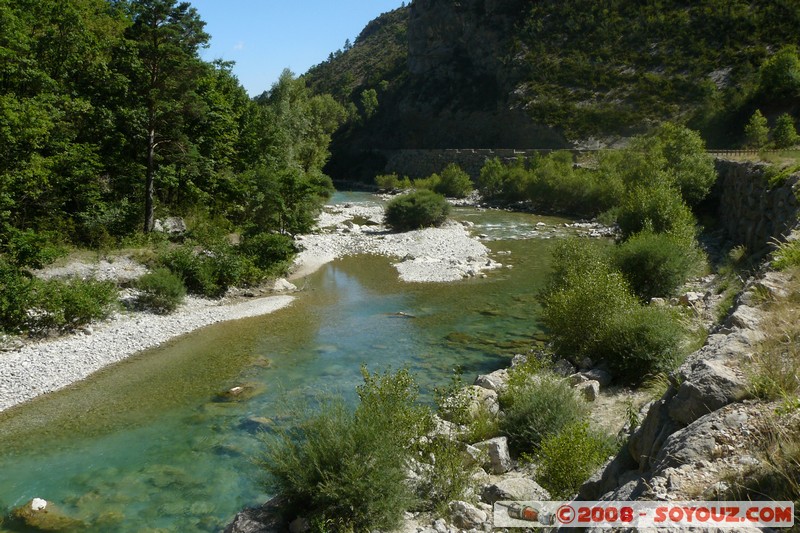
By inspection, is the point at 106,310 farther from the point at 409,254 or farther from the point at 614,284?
the point at 409,254

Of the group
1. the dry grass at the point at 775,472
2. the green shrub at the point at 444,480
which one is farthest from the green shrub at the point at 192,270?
the dry grass at the point at 775,472

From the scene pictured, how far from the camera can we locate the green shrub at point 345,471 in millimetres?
7180

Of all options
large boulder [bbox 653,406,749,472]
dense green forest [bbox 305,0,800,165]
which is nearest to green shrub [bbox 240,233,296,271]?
large boulder [bbox 653,406,749,472]

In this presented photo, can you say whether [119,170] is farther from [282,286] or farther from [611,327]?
[611,327]

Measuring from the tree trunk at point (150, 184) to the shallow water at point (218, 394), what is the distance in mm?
6854

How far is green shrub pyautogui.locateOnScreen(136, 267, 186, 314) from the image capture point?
19453 mm

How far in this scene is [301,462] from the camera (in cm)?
770

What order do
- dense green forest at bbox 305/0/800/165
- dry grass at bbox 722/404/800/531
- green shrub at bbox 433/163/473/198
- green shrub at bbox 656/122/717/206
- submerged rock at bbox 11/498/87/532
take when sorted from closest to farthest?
1. dry grass at bbox 722/404/800/531
2. submerged rock at bbox 11/498/87/532
3. green shrub at bbox 656/122/717/206
4. dense green forest at bbox 305/0/800/165
5. green shrub at bbox 433/163/473/198

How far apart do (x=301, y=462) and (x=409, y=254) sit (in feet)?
79.3

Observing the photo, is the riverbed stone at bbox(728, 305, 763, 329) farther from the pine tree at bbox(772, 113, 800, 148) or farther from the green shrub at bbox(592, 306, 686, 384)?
the pine tree at bbox(772, 113, 800, 148)

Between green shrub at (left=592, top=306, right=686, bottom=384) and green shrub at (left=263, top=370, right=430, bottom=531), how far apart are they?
20.0 ft

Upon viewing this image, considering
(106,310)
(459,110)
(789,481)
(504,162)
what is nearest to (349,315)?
(106,310)

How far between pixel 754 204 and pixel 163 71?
23934 millimetres

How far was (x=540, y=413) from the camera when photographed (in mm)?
9875
